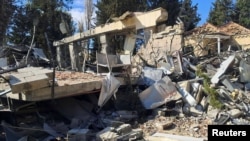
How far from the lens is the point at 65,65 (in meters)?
16.1

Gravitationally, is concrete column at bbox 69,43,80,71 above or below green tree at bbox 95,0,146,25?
below

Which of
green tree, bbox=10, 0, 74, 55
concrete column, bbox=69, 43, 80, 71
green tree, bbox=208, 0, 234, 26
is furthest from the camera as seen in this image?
green tree, bbox=208, 0, 234, 26

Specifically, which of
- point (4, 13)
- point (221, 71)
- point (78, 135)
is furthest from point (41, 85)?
point (4, 13)

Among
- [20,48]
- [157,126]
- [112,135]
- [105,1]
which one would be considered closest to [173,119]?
[157,126]

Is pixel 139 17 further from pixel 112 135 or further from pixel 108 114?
pixel 112 135

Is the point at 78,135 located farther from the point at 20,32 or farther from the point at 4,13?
the point at 20,32

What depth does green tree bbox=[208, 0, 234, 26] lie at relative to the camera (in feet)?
106

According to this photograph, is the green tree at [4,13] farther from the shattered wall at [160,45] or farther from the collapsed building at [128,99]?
the collapsed building at [128,99]

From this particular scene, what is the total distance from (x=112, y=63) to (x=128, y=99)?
6.19 feet

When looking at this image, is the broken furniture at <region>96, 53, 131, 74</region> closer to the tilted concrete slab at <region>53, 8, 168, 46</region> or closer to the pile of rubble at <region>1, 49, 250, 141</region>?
the pile of rubble at <region>1, 49, 250, 141</region>

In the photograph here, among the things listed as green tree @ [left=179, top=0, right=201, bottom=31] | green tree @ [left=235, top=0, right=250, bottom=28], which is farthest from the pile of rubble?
green tree @ [left=235, top=0, right=250, bottom=28]

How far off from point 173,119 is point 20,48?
8.18m

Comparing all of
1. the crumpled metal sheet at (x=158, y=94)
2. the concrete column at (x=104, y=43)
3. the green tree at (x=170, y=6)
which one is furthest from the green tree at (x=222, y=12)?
the crumpled metal sheet at (x=158, y=94)

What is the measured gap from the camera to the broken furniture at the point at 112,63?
35.5 feet
